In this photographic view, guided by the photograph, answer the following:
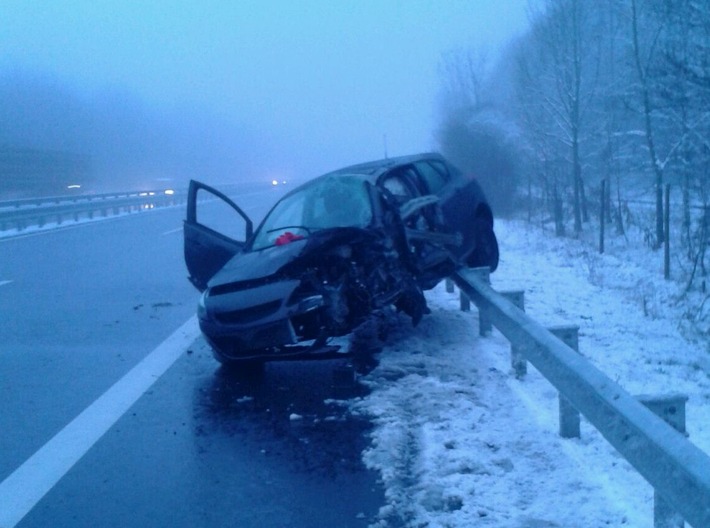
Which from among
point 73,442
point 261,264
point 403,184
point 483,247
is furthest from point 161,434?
point 483,247

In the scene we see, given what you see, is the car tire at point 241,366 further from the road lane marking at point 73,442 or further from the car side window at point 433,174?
the car side window at point 433,174

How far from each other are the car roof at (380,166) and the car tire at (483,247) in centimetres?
101

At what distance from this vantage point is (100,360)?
8148 millimetres

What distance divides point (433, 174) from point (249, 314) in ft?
13.1

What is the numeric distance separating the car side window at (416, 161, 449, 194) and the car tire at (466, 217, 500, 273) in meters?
0.72

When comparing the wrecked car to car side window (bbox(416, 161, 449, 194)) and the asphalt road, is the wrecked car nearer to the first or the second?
car side window (bbox(416, 161, 449, 194))

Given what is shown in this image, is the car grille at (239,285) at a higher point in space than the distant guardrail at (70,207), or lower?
higher

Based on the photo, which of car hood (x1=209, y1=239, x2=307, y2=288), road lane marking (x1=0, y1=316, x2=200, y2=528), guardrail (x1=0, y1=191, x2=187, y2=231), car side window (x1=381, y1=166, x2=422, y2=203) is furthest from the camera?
guardrail (x1=0, y1=191, x2=187, y2=231)

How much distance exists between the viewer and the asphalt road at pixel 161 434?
4.45 m

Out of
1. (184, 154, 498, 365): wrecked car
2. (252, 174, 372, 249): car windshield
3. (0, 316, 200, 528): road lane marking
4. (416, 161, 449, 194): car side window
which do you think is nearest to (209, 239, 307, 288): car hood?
(184, 154, 498, 365): wrecked car

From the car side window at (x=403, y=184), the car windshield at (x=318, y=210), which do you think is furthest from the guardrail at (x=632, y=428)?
the car side window at (x=403, y=184)

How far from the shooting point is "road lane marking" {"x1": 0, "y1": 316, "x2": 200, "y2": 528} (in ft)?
15.1

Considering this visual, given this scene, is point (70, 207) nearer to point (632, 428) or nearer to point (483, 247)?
point (483, 247)

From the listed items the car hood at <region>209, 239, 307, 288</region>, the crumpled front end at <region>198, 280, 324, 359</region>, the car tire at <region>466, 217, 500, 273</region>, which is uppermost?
the car hood at <region>209, 239, 307, 288</region>
